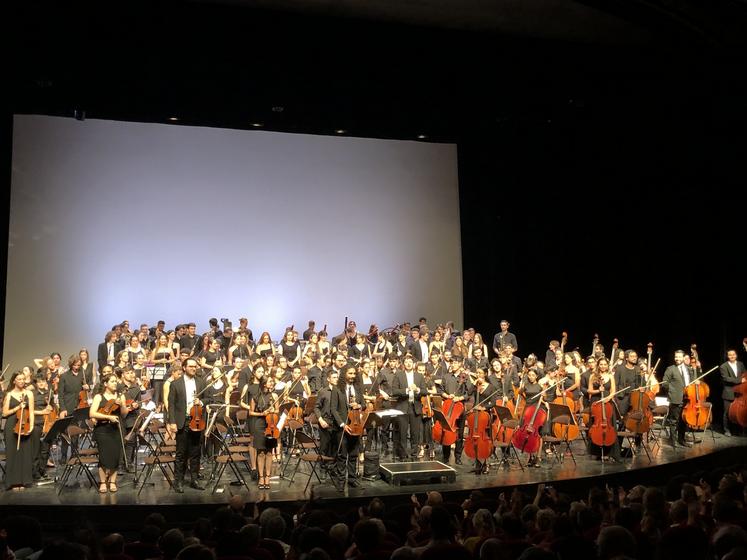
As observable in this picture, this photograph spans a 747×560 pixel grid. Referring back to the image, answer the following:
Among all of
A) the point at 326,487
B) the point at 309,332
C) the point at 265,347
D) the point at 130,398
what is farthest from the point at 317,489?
the point at 309,332

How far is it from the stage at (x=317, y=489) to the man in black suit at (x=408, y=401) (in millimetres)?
818

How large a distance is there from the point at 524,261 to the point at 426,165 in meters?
3.36

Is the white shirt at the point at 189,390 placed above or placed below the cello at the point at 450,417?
above

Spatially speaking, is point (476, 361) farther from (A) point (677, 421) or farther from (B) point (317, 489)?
(B) point (317, 489)

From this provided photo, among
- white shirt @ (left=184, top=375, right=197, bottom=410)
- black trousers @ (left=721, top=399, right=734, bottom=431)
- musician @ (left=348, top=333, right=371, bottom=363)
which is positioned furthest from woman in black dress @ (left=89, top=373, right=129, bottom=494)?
black trousers @ (left=721, top=399, right=734, bottom=431)

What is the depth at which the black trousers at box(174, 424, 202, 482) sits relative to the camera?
32.1ft

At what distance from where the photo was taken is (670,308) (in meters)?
15.6

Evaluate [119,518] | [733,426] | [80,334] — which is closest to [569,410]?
[733,426]

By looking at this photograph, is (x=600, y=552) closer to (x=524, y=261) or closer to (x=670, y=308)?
(x=670, y=308)

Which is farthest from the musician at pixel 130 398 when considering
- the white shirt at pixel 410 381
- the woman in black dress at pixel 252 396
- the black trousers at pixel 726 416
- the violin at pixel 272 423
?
the black trousers at pixel 726 416

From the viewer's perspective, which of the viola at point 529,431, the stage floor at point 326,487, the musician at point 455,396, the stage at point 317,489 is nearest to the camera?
the stage at point 317,489

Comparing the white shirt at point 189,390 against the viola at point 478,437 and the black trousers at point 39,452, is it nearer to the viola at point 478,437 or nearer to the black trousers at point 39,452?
the black trousers at point 39,452

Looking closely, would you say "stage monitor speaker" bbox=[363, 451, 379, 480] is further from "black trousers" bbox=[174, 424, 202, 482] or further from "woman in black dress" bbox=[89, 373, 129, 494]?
"woman in black dress" bbox=[89, 373, 129, 494]

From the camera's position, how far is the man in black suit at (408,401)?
1148 centimetres
